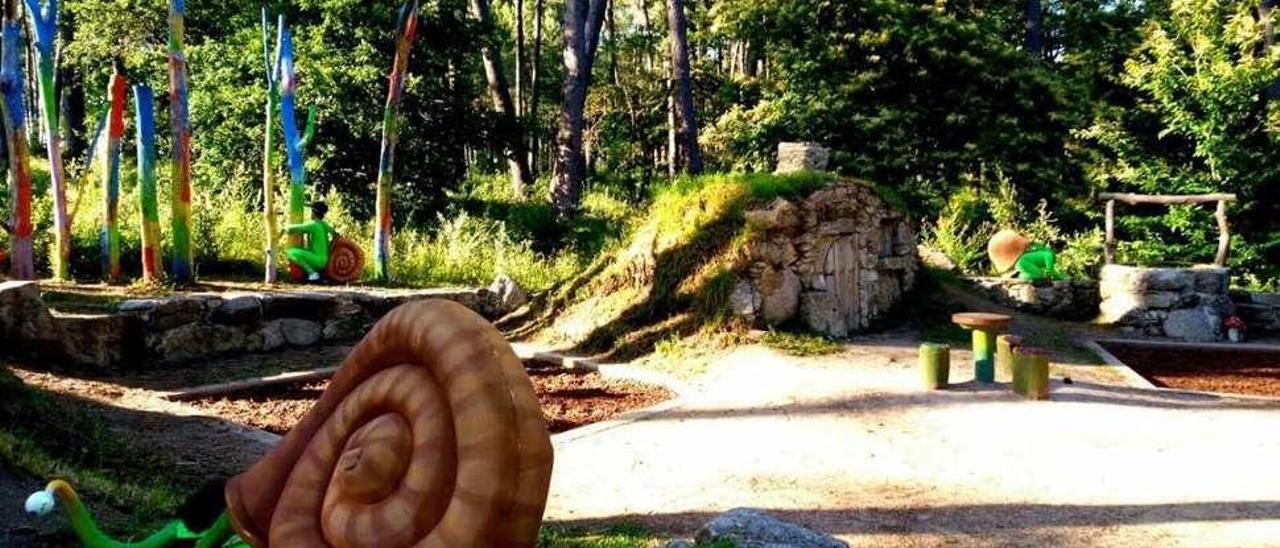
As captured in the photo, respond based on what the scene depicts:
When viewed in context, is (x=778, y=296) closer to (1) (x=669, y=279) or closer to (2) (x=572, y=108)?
(1) (x=669, y=279)

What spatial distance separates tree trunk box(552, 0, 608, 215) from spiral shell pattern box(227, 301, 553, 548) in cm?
1561

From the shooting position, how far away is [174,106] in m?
10.6

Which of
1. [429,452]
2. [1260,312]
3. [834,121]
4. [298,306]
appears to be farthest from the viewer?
[834,121]

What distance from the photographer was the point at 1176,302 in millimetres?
13500

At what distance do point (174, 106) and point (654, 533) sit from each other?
330 inches

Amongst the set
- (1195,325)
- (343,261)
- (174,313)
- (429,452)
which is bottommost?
(1195,325)

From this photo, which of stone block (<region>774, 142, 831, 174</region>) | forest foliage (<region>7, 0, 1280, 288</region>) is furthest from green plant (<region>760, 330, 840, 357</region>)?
forest foliage (<region>7, 0, 1280, 288</region>)

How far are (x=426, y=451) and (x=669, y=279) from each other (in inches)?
366

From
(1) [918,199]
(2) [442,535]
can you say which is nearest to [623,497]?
(2) [442,535]

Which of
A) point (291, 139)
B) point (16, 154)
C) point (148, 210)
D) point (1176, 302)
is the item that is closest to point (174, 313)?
point (148, 210)

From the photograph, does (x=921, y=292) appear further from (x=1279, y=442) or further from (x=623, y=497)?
(x=623, y=497)

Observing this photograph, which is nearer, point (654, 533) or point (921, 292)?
point (654, 533)

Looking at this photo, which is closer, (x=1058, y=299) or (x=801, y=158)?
(x=801, y=158)

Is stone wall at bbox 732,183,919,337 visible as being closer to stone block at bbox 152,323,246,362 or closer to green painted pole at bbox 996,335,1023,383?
green painted pole at bbox 996,335,1023,383
